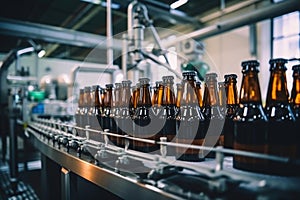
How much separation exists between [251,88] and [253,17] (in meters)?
2.18

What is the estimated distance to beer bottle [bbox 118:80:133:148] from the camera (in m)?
0.61

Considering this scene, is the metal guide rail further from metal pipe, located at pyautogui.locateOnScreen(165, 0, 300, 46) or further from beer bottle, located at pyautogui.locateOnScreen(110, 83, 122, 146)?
metal pipe, located at pyautogui.locateOnScreen(165, 0, 300, 46)

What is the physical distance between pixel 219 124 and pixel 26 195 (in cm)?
146

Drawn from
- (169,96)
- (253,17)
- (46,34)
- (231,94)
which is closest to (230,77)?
(231,94)

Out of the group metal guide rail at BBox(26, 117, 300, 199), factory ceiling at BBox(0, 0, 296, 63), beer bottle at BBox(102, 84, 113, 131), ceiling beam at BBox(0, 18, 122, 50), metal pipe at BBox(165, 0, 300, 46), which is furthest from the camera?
ceiling beam at BBox(0, 18, 122, 50)

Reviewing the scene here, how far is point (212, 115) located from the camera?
55cm

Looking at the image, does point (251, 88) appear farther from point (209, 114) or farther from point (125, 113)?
point (125, 113)

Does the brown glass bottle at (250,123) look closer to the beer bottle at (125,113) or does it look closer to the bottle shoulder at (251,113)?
the bottle shoulder at (251,113)

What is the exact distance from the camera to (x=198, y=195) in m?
0.34

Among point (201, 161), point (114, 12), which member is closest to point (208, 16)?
point (114, 12)

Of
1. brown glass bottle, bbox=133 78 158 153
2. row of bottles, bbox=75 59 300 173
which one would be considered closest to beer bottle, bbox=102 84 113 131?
row of bottles, bbox=75 59 300 173

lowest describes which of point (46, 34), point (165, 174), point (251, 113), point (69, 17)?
point (165, 174)

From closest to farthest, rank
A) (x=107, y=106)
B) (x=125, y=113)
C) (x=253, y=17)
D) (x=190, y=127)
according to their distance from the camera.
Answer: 1. (x=190, y=127)
2. (x=125, y=113)
3. (x=107, y=106)
4. (x=253, y=17)

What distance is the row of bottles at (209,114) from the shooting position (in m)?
0.40
